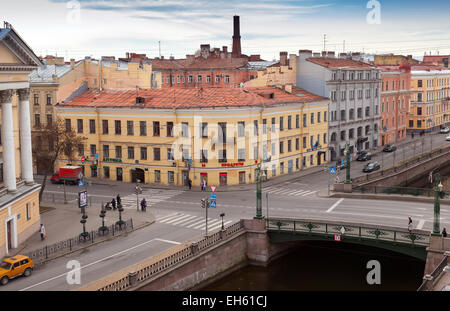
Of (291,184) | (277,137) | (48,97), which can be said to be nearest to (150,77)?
(48,97)

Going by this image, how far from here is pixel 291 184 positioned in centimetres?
6688

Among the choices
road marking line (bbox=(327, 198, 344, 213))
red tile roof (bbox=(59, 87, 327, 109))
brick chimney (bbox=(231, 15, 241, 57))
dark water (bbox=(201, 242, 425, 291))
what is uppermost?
brick chimney (bbox=(231, 15, 241, 57))

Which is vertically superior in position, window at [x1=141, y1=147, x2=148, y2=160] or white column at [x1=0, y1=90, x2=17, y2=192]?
white column at [x1=0, y1=90, x2=17, y2=192]

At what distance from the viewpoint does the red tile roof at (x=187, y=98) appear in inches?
2591

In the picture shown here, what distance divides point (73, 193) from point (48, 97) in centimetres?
1730

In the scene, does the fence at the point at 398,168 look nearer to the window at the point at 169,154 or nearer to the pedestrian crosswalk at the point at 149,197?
the pedestrian crosswalk at the point at 149,197

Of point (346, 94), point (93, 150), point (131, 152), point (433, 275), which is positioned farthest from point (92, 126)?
point (433, 275)

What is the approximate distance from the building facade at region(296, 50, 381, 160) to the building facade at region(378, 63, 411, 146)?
11.8ft

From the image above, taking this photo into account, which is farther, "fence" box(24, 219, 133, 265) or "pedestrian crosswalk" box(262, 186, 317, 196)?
"pedestrian crosswalk" box(262, 186, 317, 196)

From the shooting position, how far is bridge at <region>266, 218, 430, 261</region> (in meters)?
39.1

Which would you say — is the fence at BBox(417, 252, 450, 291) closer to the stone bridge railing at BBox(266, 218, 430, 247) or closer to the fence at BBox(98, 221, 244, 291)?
the stone bridge railing at BBox(266, 218, 430, 247)

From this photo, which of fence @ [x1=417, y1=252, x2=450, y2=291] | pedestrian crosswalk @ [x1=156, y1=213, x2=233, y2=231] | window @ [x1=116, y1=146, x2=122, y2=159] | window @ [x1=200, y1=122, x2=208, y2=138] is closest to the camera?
fence @ [x1=417, y1=252, x2=450, y2=291]

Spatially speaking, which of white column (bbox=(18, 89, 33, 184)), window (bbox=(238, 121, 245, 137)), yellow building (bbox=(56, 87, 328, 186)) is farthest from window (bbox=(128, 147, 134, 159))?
white column (bbox=(18, 89, 33, 184))

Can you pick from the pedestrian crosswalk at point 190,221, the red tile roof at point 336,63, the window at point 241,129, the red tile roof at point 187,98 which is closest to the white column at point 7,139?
the pedestrian crosswalk at point 190,221
